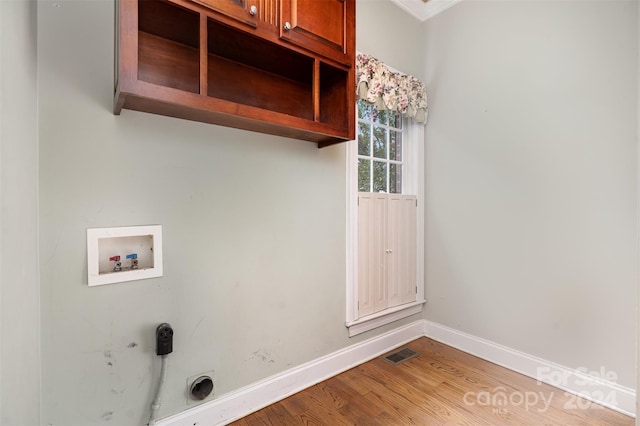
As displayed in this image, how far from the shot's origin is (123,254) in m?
1.27

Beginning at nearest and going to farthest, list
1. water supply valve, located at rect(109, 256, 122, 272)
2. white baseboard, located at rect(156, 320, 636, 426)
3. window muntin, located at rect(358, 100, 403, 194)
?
water supply valve, located at rect(109, 256, 122, 272)
white baseboard, located at rect(156, 320, 636, 426)
window muntin, located at rect(358, 100, 403, 194)

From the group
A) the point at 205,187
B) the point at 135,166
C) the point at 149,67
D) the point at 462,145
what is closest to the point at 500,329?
the point at 462,145

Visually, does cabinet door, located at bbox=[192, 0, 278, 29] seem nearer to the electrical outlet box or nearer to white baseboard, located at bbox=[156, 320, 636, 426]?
the electrical outlet box

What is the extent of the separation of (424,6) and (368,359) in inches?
118

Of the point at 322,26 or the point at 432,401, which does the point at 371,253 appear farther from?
the point at 322,26

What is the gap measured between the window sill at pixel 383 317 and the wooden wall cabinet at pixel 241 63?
133 cm

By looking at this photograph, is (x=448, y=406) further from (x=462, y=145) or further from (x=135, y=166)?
(x=135, y=166)

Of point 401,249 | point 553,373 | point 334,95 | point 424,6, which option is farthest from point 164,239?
point 424,6

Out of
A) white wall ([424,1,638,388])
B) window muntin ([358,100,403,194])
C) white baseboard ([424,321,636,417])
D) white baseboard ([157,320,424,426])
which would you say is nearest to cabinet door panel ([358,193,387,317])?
window muntin ([358,100,403,194])

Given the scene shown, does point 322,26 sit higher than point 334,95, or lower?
higher

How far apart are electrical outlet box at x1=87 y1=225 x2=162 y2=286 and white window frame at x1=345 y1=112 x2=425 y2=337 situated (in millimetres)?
1235

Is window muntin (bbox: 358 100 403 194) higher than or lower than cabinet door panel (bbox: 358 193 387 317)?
higher

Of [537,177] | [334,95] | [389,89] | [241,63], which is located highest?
[389,89]

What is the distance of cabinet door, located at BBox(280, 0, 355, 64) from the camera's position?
1351 millimetres
